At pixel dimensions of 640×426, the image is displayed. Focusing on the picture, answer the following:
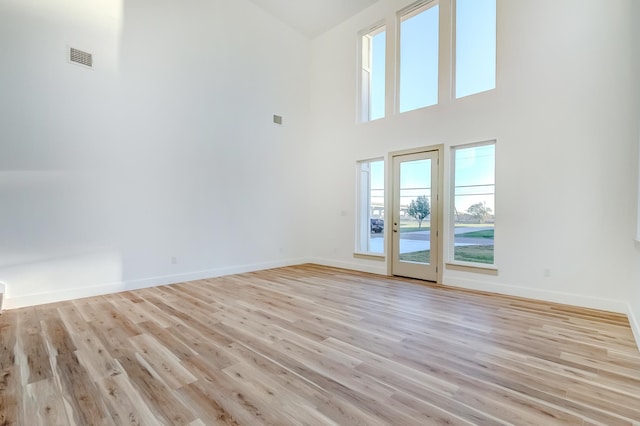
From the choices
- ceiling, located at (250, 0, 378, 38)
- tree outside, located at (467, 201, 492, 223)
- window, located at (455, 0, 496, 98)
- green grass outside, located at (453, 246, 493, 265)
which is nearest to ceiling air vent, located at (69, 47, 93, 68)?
ceiling, located at (250, 0, 378, 38)

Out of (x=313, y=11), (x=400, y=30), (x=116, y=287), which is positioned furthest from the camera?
(x=313, y=11)

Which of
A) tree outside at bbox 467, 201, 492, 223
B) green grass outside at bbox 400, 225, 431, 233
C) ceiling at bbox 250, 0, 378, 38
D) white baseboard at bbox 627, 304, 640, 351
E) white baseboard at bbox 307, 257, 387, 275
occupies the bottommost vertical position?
white baseboard at bbox 307, 257, 387, 275

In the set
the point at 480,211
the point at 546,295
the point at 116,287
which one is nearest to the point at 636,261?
the point at 546,295

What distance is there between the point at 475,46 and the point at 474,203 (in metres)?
2.48

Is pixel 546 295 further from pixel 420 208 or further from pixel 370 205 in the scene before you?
pixel 370 205

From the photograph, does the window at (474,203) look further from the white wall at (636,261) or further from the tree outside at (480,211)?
the white wall at (636,261)

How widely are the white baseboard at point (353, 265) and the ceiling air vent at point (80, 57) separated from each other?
5.08 m

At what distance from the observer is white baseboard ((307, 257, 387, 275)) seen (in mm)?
5556

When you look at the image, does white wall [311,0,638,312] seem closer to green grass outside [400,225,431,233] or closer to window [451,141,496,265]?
window [451,141,496,265]

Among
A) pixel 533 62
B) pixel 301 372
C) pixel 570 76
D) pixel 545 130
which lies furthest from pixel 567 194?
pixel 301 372

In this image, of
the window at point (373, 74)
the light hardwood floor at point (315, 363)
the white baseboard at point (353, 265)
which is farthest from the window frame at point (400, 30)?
the light hardwood floor at point (315, 363)

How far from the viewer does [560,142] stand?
A: 3.74 meters

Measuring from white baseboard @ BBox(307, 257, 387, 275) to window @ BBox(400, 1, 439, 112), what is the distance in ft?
9.85

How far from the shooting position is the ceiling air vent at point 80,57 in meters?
3.77
